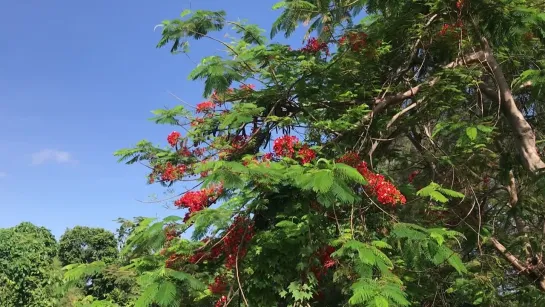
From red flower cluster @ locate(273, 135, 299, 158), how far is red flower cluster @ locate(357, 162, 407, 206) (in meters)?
0.71

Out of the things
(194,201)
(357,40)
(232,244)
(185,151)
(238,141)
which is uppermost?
(357,40)

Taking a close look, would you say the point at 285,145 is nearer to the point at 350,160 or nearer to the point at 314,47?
the point at 350,160

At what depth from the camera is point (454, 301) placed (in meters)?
7.40

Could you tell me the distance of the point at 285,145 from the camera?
4.91 m

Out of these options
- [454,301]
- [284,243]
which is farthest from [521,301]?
[284,243]

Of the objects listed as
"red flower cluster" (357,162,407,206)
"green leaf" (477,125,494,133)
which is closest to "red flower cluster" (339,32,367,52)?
"green leaf" (477,125,494,133)

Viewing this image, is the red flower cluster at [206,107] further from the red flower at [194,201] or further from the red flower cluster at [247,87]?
the red flower at [194,201]

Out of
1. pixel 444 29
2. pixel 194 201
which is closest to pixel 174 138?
pixel 194 201

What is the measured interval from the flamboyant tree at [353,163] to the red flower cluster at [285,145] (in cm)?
2

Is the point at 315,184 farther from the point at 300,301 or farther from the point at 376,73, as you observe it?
the point at 376,73

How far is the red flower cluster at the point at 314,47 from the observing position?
6304mm

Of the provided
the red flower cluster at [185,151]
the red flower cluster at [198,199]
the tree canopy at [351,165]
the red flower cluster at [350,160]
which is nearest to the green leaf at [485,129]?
the tree canopy at [351,165]

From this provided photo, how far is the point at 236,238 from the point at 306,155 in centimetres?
107

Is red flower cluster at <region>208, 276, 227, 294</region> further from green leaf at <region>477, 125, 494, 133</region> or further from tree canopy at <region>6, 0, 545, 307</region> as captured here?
green leaf at <region>477, 125, 494, 133</region>
